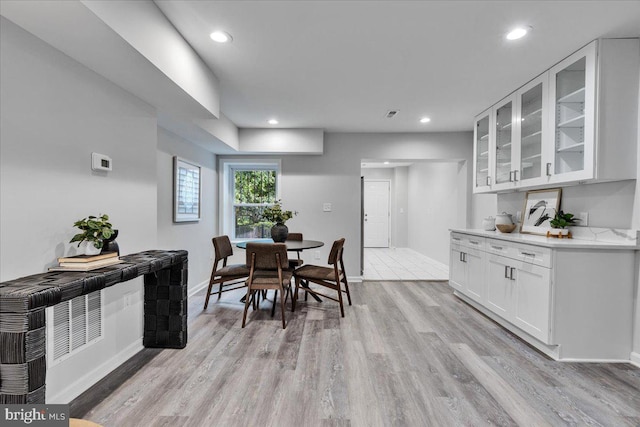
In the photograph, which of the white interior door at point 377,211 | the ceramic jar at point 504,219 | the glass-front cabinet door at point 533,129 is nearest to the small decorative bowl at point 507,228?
the ceramic jar at point 504,219

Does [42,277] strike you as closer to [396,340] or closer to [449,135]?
[396,340]

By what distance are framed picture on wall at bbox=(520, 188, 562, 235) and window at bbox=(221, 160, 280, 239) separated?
11.9 feet

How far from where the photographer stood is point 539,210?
127 inches

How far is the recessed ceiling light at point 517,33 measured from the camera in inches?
83.4

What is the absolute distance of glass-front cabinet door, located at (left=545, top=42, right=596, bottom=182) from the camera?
2320 millimetres

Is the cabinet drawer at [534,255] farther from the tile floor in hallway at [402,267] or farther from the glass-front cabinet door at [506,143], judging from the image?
the tile floor in hallway at [402,267]

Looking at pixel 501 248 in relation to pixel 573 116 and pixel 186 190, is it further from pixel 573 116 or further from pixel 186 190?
pixel 186 190

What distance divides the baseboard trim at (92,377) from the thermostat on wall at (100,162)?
4.41 feet

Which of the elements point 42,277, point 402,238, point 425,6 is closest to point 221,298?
point 42,277

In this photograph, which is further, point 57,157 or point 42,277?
point 57,157

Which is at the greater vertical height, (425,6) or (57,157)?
(425,6)

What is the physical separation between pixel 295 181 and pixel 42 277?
3.74 m

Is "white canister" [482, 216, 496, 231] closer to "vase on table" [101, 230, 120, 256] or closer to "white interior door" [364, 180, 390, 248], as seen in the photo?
"vase on table" [101, 230, 120, 256]

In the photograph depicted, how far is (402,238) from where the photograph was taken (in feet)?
29.0
